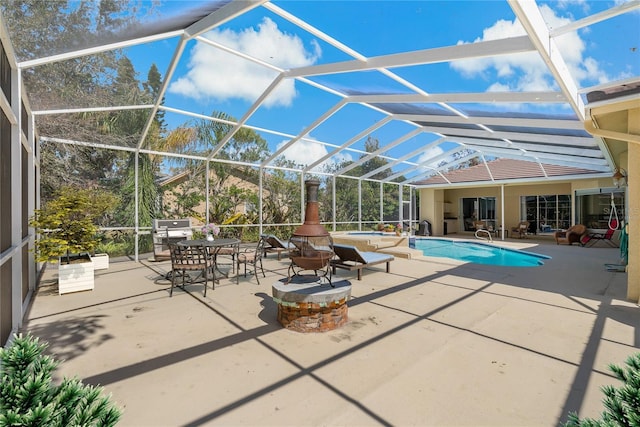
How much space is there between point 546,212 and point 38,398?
775 inches

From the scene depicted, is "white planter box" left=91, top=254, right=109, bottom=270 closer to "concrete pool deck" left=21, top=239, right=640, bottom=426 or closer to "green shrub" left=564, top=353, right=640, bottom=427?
"concrete pool deck" left=21, top=239, right=640, bottom=426

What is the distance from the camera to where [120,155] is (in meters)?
12.2

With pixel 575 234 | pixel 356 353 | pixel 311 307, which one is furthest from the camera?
pixel 575 234

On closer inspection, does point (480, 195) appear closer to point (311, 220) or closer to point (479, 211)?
point (479, 211)

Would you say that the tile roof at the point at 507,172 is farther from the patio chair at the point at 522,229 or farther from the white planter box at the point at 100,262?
the white planter box at the point at 100,262

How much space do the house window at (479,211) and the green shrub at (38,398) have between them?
19356 mm

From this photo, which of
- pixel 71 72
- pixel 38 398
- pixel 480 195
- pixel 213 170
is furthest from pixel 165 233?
pixel 480 195

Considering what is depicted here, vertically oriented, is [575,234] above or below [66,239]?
below

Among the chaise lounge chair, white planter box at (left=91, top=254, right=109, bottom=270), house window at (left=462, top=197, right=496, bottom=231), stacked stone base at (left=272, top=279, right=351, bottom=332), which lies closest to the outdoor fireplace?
stacked stone base at (left=272, top=279, right=351, bottom=332)

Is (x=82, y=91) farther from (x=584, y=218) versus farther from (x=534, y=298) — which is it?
(x=584, y=218)

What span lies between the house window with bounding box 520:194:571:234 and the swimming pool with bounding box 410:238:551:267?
→ 4619mm

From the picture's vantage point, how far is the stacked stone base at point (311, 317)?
3.91 metres

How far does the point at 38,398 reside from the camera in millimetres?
1295

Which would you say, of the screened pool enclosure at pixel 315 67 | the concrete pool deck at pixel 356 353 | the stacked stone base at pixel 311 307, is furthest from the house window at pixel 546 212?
the stacked stone base at pixel 311 307
